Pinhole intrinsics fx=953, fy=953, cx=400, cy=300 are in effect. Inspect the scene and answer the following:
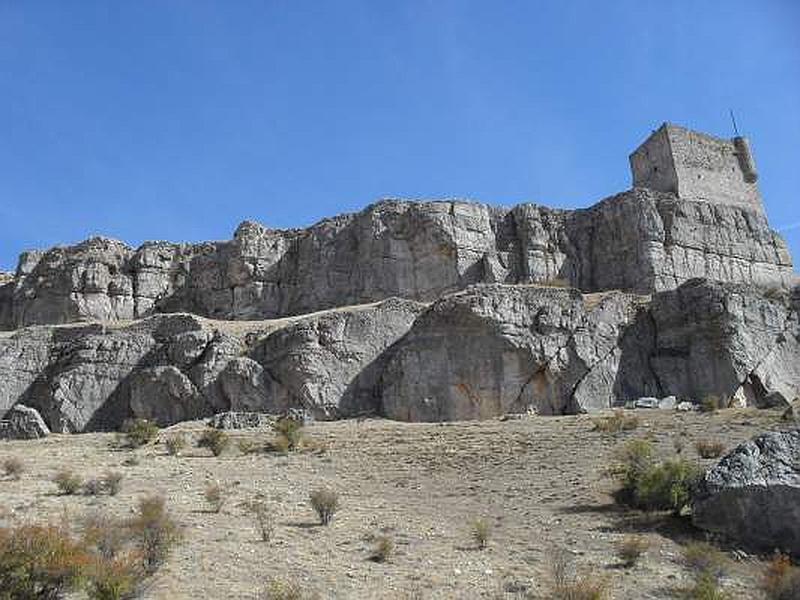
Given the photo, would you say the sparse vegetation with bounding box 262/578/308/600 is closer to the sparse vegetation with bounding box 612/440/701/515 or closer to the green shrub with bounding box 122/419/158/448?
the sparse vegetation with bounding box 612/440/701/515

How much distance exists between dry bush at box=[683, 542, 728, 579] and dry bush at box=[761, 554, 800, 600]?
2.43 ft

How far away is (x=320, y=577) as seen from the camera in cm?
1429

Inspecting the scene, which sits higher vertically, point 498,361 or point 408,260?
point 408,260

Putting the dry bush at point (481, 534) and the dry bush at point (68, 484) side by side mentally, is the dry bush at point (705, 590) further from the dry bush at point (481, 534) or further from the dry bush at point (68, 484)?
the dry bush at point (68, 484)

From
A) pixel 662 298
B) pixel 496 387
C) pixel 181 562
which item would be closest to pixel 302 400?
pixel 496 387

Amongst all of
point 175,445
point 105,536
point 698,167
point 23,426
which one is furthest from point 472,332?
point 698,167

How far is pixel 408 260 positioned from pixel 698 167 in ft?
50.8

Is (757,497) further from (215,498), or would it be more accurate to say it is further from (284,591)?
(215,498)

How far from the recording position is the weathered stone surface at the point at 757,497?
1625 centimetres

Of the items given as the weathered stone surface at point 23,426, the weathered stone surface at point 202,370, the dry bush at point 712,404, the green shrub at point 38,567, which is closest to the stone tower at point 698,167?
the dry bush at point 712,404

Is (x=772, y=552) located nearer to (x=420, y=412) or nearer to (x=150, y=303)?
(x=420, y=412)

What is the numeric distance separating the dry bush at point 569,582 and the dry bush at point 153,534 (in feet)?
19.2

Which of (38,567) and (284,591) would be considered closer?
(38,567)

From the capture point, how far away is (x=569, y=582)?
1396cm
